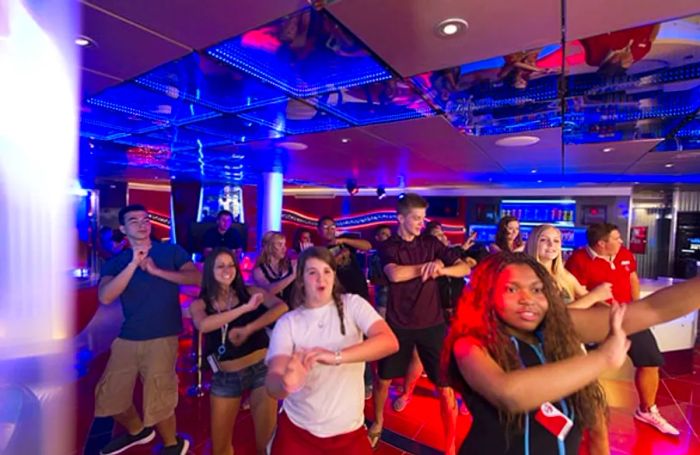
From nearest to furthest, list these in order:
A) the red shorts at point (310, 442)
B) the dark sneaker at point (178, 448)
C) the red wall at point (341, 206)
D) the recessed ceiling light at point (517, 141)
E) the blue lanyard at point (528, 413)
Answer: the blue lanyard at point (528, 413), the red shorts at point (310, 442), the dark sneaker at point (178, 448), the recessed ceiling light at point (517, 141), the red wall at point (341, 206)

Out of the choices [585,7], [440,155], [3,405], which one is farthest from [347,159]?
[3,405]

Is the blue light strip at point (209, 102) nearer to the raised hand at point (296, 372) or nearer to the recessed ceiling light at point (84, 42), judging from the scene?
the recessed ceiling light at point (84, 42)

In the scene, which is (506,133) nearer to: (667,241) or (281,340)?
A: (281,340)

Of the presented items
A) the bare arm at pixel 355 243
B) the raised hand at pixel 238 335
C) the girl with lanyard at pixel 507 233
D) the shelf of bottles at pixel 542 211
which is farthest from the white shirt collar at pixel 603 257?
the shelf of bottles at pixel 542 211

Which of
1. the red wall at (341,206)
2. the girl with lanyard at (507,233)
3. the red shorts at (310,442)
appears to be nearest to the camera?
the red shorts at (310,442)

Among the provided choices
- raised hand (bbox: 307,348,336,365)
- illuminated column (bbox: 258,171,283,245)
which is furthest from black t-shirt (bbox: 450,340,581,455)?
illuminated column (bbox: 258,171,283,245)

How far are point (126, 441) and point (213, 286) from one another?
4.94 feet

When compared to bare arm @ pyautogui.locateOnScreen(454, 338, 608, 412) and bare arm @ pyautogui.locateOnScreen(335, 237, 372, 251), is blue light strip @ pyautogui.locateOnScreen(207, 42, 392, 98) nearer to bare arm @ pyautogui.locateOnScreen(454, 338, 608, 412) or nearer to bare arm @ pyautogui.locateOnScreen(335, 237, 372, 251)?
bare arm @ pyautogui.locateOnScreen(335, 237, 372, 251)

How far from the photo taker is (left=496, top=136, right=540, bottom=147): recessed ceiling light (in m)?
3.97

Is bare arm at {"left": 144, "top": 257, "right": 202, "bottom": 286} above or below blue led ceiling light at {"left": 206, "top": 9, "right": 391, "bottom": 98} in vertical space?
below

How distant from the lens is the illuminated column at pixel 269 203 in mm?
6836

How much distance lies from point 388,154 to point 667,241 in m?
7.84

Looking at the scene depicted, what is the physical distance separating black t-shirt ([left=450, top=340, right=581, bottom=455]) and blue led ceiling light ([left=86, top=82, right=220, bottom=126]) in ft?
9.89

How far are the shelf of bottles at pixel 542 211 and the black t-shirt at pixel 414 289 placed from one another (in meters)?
6.62
